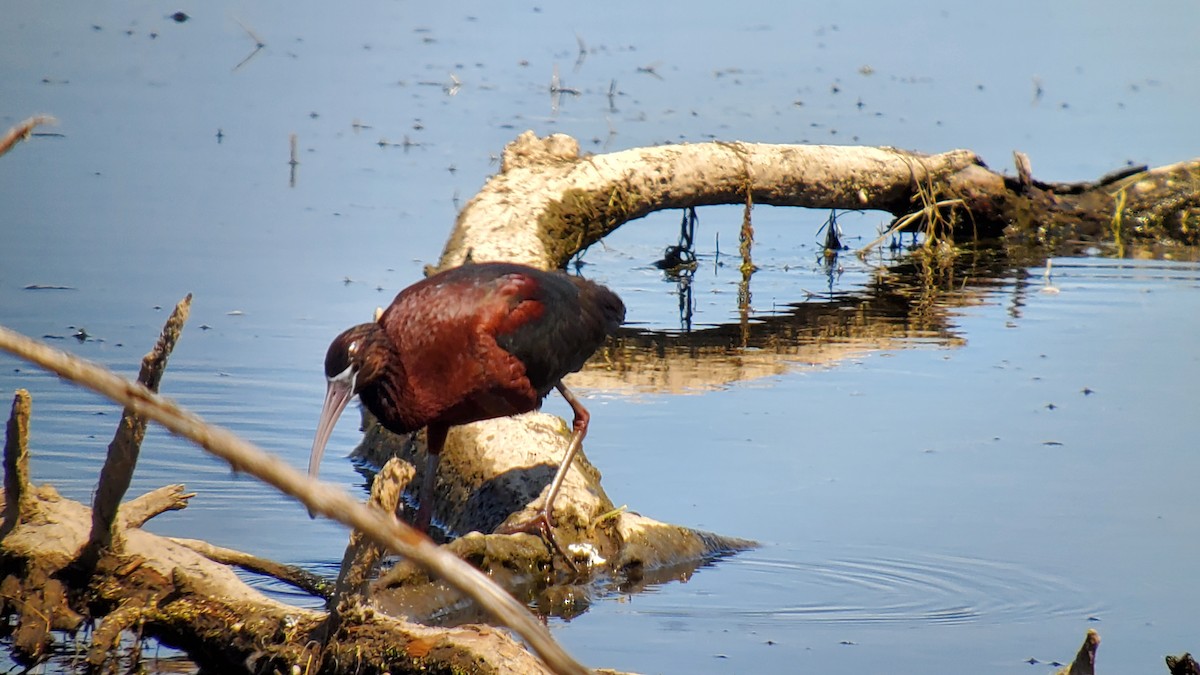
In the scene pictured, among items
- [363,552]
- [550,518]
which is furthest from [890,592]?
[363,552]

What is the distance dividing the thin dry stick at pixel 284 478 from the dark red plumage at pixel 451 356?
13.1ft

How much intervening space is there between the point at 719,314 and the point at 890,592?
462 cm

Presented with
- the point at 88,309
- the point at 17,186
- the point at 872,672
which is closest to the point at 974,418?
the point at 872,672

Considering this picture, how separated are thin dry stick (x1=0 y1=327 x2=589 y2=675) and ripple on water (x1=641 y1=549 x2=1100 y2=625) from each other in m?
4.41

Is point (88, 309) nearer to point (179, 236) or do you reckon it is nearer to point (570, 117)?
point (179, 236)

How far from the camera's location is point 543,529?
5.95 meters

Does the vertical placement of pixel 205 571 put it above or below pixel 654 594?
above

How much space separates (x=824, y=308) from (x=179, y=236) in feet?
14.8

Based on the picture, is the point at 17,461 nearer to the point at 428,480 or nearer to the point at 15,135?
the point at 428,480

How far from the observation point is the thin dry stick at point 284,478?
4.00 ft

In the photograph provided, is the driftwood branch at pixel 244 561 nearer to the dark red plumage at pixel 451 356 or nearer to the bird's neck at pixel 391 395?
the dark red plumage at pixel 451 356

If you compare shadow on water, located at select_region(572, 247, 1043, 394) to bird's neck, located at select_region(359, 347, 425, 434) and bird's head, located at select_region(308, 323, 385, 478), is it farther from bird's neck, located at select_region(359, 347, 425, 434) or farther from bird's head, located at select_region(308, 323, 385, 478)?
bird's head, located at select_region(308, 323, 385, 478)

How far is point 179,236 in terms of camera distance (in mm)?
11328

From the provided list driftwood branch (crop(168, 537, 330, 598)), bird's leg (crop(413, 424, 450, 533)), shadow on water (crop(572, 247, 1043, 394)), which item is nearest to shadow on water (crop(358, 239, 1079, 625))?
shadow on water (crop(572, 247, 1043, 394))
